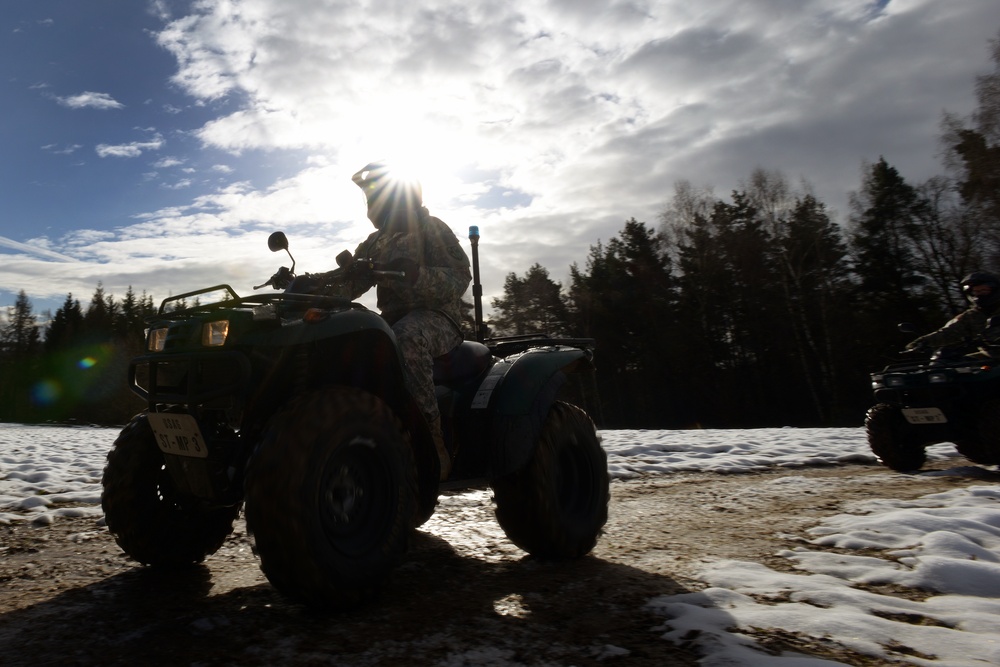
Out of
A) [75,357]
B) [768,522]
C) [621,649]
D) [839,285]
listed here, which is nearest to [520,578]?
[621,649]

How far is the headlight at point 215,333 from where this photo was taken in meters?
2.63

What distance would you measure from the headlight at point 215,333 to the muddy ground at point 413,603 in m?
1.03

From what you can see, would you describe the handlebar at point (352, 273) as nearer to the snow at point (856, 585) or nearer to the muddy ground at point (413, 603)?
the muddy ground at point (413, 603)

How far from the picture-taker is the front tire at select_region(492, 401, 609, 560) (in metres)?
3.54

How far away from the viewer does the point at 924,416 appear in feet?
23.6

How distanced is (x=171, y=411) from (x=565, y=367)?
2.28m

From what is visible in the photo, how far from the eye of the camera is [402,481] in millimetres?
2820

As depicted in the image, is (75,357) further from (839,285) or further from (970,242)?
(970,242)

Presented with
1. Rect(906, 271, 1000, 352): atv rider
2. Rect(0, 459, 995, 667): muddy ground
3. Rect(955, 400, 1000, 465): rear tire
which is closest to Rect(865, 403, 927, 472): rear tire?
Rect(955, 400, 1000, 465): rear tire

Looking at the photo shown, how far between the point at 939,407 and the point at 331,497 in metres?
7.08

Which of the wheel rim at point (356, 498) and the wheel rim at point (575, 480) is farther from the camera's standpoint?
the wheel rim at point (575, 480)

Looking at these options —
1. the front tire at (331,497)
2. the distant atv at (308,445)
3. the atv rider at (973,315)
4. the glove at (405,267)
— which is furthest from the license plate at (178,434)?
the atv rider at (973,315)

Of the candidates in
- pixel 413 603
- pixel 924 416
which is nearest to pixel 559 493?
pixel 413 603

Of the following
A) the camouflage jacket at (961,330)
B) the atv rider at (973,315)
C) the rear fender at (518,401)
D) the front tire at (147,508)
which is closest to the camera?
the front tire at (147,508)
